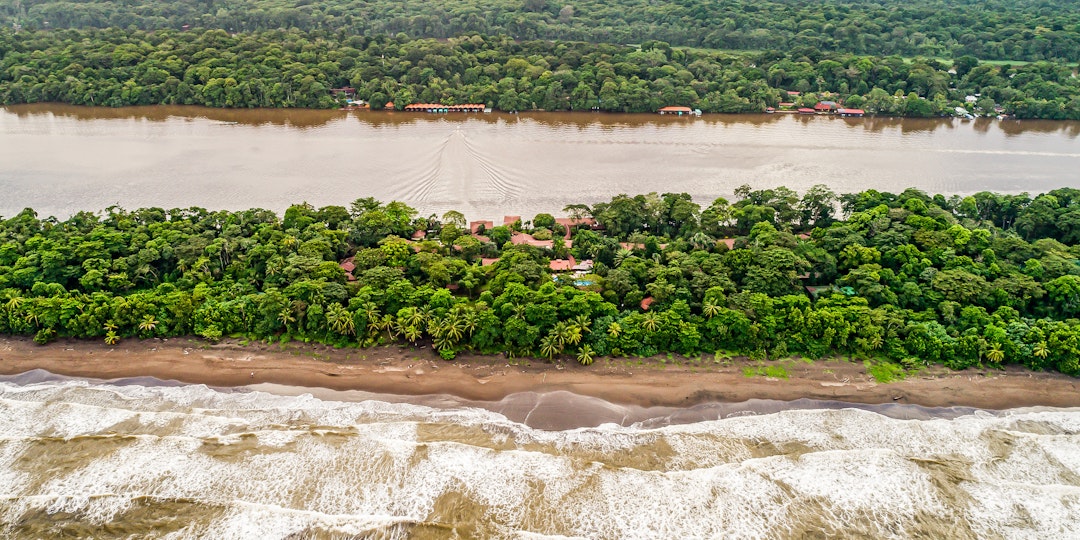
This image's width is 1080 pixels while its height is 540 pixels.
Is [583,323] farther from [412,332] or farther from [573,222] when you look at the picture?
[573,222]

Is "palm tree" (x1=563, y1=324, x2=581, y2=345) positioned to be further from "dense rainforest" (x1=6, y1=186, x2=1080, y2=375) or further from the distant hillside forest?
the distant hillside forest

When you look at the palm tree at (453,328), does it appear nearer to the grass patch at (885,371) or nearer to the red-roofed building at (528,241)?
the red-roofed building at (528,241)

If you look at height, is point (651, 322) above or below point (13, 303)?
below

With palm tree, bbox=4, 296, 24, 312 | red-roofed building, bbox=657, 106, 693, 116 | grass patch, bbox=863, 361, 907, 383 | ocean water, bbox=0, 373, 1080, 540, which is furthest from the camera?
red-roofed building, bbox=657, 106, 693, 116

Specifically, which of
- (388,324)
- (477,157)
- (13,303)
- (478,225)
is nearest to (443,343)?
(388,324)

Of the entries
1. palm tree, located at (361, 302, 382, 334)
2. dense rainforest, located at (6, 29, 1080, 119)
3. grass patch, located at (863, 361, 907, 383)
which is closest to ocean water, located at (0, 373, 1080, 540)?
grass patch, located at (863, 361, 907, 383)
